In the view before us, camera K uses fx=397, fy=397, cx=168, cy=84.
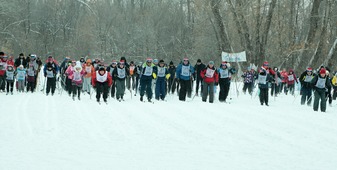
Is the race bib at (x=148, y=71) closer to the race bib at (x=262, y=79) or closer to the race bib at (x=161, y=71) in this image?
the race bib at (x=161, y=71)

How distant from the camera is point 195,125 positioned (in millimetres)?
9711

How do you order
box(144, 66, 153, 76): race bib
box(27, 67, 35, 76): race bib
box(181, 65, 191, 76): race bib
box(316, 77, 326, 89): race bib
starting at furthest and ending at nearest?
box(27, 67, 35, 76): race bib < box(181, 65, 191, 76): race bib < box(144, 66, 153, 76): race bib < box(316, 77, 326, 89): race bib

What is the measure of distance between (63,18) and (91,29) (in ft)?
27.3

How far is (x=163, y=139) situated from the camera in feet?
27.2

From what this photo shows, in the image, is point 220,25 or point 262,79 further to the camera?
point 220,25

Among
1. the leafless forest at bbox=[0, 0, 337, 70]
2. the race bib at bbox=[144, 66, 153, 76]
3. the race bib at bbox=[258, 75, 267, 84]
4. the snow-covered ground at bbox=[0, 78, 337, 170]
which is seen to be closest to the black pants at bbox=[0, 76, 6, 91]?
the snow-covered ground at bbox=[0, 78, 337, 170]

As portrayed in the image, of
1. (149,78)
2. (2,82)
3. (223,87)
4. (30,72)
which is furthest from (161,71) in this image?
(2,82)

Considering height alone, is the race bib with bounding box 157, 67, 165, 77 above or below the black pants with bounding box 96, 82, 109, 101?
above

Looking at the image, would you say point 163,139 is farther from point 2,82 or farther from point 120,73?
point 2,82

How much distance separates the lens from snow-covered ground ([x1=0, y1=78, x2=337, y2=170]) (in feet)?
21.6

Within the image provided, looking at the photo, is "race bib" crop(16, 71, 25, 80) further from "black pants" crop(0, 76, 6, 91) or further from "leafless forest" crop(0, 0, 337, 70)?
"leafless forest" crop(0, 0, 337, 70)

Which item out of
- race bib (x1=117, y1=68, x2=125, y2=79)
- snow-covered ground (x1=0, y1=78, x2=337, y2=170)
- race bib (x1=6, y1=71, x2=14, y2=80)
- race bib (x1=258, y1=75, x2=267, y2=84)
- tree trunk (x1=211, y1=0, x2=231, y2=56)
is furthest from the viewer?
tree trunk (x1=211, y1=0, x2=231, y2=56)

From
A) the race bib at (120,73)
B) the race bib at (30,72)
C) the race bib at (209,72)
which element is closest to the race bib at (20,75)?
the race bib at (30,72)

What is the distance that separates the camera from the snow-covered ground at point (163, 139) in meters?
6.60
